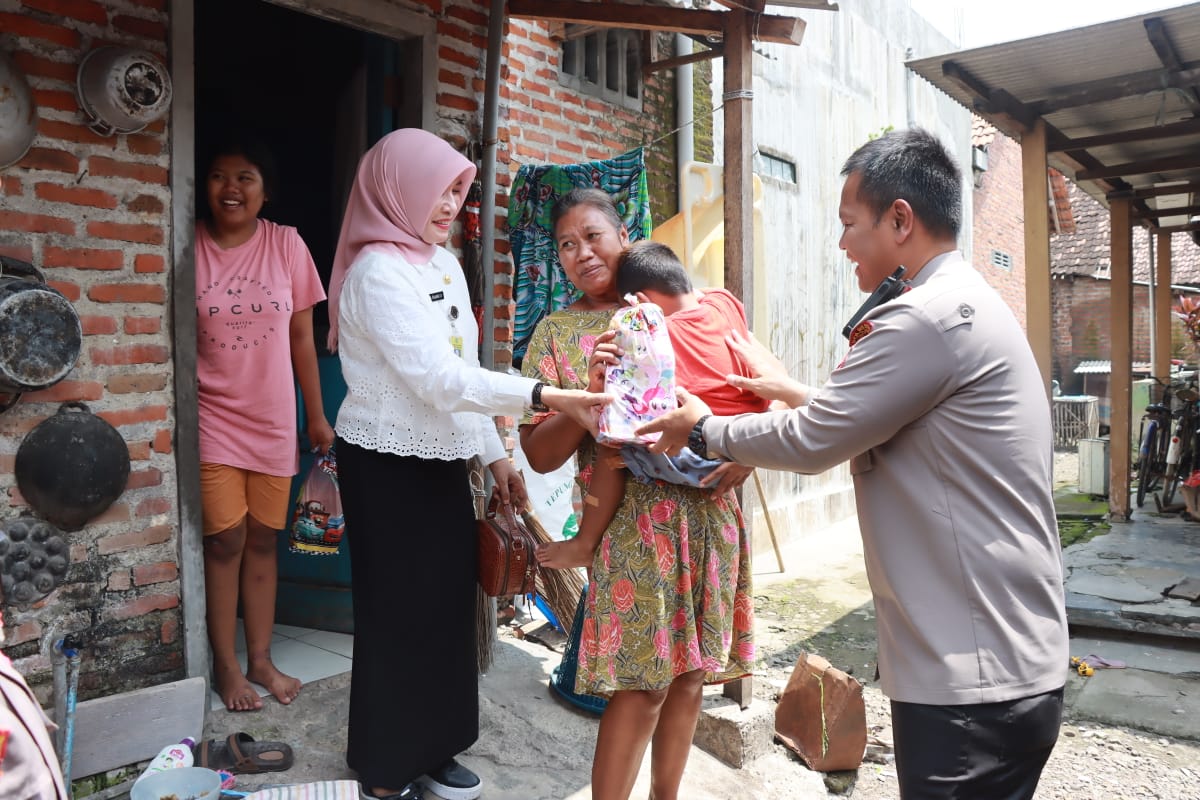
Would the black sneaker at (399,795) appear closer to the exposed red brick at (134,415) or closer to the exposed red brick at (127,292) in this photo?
the exposed red brick at (134,415)

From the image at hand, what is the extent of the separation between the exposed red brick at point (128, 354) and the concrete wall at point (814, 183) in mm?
4917

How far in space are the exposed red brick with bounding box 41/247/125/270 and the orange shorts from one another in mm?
746

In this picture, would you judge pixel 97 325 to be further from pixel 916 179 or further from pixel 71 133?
pixel 916 179

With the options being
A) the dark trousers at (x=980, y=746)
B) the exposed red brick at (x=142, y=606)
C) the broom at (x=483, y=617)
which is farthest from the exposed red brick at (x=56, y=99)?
the dark trousers at (x=980, y=746)

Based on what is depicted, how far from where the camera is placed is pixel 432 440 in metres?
2.68

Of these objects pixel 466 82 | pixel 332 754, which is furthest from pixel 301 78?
pixel 332 754

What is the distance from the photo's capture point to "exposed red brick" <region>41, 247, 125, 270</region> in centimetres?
280

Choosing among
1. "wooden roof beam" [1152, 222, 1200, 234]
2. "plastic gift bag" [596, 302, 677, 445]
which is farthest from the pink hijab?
"wooden roof beam" [1152, 222, 1200, 234]

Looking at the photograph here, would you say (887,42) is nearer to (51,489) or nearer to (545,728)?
(545,728)

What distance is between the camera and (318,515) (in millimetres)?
3412

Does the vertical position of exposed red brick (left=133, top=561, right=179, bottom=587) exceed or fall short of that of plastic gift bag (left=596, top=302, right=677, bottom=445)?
it falls short

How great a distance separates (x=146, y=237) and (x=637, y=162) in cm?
225

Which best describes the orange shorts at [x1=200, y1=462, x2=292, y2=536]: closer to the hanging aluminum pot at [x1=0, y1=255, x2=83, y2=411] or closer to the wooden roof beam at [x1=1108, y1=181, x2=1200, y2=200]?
the hanging aluminum pot at [x1=0, y1=255, x2=83, y2=411]

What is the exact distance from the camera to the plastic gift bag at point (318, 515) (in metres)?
3.41
